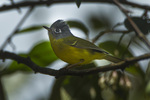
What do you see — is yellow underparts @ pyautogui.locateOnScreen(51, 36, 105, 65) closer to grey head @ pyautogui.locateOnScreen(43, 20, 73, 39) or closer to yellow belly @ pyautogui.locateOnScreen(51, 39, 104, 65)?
yellow belly @ pyautogui.locateOnScreen(51, 39, 104, 65)

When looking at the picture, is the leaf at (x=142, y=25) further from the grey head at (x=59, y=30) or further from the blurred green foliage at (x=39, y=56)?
the blurred green foliage at (x=39, y=56)

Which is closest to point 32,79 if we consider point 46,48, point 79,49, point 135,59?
point 46,48

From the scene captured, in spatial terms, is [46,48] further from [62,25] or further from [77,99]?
[77,99]

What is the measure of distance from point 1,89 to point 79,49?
2.32ft

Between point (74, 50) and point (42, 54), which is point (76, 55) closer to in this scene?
point (74, 50)

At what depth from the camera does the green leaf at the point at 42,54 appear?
233 cm

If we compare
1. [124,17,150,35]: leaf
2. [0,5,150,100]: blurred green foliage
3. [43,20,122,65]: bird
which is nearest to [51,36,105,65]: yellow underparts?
[43,20,122,65]: bird

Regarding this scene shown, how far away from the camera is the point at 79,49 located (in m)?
1.99

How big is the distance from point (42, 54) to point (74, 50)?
480mm

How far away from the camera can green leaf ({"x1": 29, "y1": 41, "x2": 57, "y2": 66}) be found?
7.64ft

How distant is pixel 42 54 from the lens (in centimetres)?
237

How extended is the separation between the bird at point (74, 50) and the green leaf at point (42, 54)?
24 cm

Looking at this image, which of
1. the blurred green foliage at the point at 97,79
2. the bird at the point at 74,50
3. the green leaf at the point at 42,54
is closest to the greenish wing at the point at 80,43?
the bird at the point at 74,50

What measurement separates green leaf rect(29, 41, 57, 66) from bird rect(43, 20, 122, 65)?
24cm
